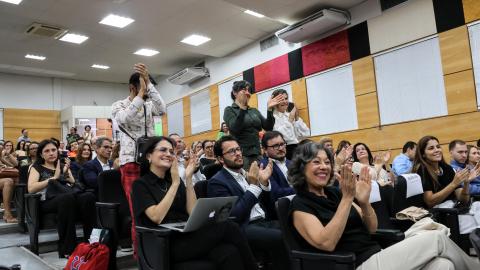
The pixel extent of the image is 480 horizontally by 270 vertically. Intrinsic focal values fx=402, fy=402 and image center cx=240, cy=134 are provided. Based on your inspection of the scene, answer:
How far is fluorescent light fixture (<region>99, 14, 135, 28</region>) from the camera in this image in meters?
6.79

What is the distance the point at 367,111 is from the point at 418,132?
0.88m

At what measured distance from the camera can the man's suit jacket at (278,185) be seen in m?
2.54

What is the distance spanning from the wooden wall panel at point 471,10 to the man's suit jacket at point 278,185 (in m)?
3.87

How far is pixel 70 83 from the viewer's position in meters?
11.1

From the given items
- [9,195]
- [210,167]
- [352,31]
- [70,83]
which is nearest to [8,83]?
[70,83]

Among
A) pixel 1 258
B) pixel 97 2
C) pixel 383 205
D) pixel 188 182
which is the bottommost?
pixel 1 258

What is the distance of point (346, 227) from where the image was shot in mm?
1771

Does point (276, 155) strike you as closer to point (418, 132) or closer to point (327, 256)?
point (327, 256)

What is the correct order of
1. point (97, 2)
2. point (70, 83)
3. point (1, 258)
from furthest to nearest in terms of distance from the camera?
point (70, 83)
point (97, 2)
point (1, 258)

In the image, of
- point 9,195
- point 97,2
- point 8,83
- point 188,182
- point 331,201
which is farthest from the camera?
Answer: point 8,83

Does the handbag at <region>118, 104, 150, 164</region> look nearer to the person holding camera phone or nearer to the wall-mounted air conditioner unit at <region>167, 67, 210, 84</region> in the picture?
the person holding camera phone

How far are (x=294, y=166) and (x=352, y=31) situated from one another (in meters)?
5.04

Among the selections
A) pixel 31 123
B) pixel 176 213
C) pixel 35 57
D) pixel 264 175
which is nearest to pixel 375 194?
pixel 264 175

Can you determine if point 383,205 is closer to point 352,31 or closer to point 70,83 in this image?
point 352,31
